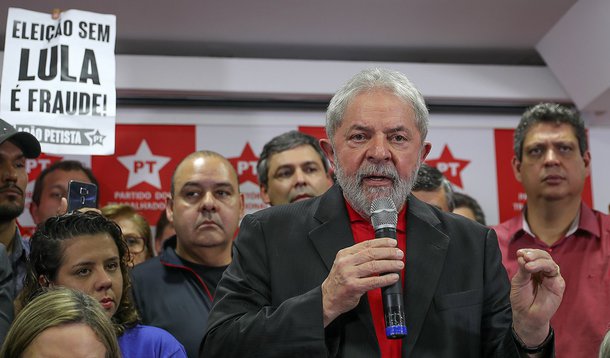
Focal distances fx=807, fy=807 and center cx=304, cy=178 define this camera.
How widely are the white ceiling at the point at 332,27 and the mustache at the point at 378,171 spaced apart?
8.77 feet

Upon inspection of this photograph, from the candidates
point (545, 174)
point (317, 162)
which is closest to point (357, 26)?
point (317, 162)

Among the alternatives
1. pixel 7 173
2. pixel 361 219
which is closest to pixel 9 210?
pixel 7 173

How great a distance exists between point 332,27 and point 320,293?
3234 millimetres

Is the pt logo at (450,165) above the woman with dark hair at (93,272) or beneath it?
above

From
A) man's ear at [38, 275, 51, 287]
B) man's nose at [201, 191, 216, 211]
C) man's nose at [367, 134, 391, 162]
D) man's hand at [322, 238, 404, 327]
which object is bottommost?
man's hand at [322, 238, 404, 327]

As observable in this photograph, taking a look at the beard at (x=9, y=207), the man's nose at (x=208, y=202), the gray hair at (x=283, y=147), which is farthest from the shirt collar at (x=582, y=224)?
the beard at (x=9, y=207)

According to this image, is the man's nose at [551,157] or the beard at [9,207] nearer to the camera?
the beard at [9,207]

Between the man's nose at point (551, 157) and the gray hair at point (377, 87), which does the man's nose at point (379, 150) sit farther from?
the man's nose at point (551, 157)

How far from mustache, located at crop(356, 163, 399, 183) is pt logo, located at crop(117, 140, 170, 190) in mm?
3011

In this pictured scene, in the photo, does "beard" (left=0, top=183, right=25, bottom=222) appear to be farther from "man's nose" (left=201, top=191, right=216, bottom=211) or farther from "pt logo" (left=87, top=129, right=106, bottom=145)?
"man's nose" (left=201, top=191, right=216, bottom=211)

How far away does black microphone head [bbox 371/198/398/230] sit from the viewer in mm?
1818

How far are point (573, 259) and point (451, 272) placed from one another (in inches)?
61.1

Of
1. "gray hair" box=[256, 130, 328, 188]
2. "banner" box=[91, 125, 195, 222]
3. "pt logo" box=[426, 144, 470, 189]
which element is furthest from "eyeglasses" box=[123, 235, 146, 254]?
"pt logo" box=[426, 144, 470, 189]

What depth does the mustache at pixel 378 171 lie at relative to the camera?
1.95m
